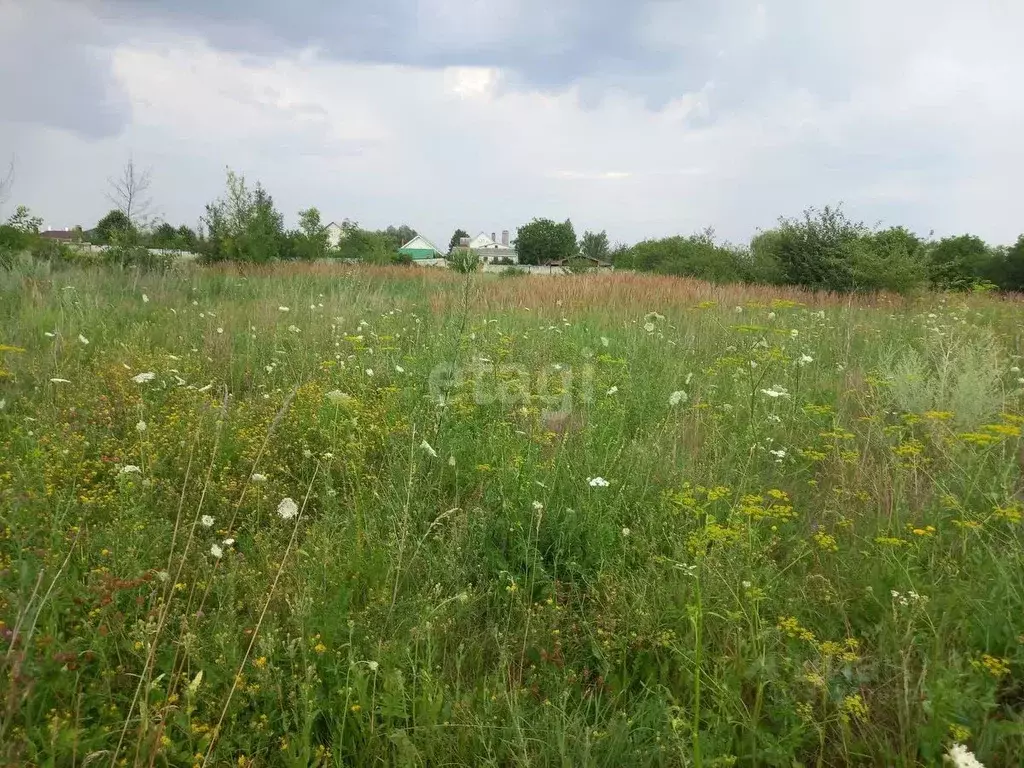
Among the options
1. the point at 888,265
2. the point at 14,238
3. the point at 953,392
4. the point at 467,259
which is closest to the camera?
the point at 467,259

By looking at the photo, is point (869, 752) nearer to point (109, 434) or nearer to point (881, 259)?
point (109, 434)

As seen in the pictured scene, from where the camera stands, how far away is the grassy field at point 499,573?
5.09 feet

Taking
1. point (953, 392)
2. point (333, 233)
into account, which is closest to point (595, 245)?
point (333, 233)

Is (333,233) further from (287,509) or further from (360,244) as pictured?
(287,509)

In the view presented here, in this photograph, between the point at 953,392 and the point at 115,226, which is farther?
the point at 115,226

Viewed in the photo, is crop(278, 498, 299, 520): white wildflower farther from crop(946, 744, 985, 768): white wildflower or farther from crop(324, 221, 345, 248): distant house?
crop(324, 221, 345, 248): distant house

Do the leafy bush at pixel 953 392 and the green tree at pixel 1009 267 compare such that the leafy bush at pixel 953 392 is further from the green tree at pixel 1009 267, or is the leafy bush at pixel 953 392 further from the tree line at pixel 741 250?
the green tree at pixel 1009 267

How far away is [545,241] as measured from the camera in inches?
2945

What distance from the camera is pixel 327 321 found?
6230 millimetres

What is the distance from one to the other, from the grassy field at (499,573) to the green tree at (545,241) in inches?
2732

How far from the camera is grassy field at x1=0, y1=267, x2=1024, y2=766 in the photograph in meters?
1.55

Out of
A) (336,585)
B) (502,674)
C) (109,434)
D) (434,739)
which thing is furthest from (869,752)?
(109,434)

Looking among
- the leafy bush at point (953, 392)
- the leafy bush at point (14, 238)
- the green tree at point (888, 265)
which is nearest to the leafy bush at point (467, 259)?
the leafy bush at point (953, 392)

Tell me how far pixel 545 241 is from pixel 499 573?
246 feet
